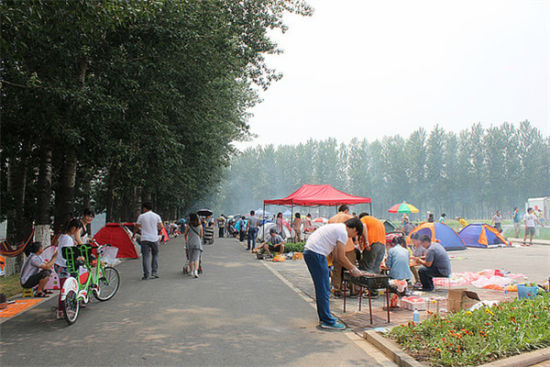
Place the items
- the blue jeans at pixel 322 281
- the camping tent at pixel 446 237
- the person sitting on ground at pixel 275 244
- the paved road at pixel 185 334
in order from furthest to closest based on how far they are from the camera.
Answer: the camping tent at pixel 446 237
the person sitting on ground at pixel 275 244
the blue jeans at pixel 322 281
the paved road at pixel 185 334

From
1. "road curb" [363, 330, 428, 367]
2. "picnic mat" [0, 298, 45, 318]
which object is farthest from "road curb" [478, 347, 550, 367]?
"picnic mat" [0, 298, 45, 318]

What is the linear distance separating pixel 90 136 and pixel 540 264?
15.1m

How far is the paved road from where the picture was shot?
468 centimetres

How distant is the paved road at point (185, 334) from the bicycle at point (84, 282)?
0.21 m

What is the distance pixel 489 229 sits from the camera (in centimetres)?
2105

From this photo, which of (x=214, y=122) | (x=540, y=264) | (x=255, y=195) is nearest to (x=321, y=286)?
(x=540, y=264)

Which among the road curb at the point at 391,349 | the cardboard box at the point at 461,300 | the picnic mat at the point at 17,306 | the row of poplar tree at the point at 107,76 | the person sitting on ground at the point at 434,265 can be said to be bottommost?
the picnic mat at the point at 17,306

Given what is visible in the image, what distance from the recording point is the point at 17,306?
24.7 ft

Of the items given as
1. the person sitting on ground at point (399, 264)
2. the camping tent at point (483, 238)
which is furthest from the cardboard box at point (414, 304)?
the camping tent at point (483, 238)

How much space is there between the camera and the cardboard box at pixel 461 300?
21.3ft

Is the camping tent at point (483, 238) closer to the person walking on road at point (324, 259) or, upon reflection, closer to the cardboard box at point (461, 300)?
the cardboard box at point (461, 300)

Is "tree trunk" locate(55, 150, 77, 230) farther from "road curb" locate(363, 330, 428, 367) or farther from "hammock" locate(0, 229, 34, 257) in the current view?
"road curb" locate(363, 330, 428, 367)

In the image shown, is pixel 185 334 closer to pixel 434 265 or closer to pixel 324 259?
pixel 324 259

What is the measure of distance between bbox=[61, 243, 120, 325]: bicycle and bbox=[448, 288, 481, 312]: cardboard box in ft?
20.3
